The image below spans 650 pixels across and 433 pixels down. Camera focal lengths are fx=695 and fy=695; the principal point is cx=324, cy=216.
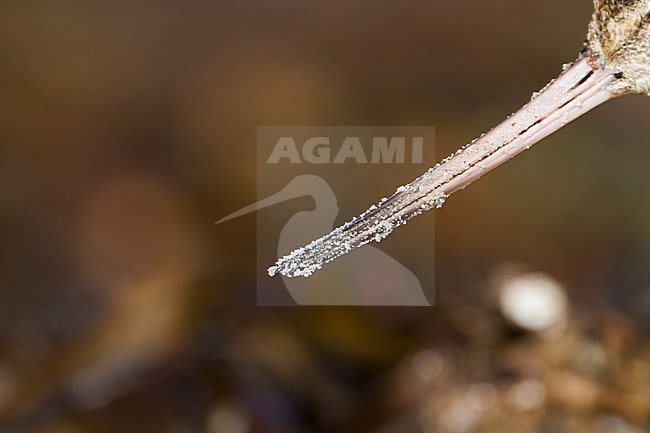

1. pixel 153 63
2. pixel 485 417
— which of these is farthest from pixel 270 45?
pixel 485 417

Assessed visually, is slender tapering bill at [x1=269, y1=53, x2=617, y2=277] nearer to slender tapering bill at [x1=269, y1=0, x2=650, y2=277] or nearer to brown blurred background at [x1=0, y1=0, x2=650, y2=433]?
slender tapering bill at [x1=269, y1=0, x2=650, y2=277]

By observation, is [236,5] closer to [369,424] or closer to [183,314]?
[183,314]

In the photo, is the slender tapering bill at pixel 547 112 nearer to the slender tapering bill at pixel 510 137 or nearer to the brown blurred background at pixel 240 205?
the slender tapering bill at pixel 510 137

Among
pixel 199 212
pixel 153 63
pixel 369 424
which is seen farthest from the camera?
pixel 153 63

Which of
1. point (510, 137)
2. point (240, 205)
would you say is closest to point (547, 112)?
point (510, 137)

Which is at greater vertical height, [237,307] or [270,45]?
[270,45]
